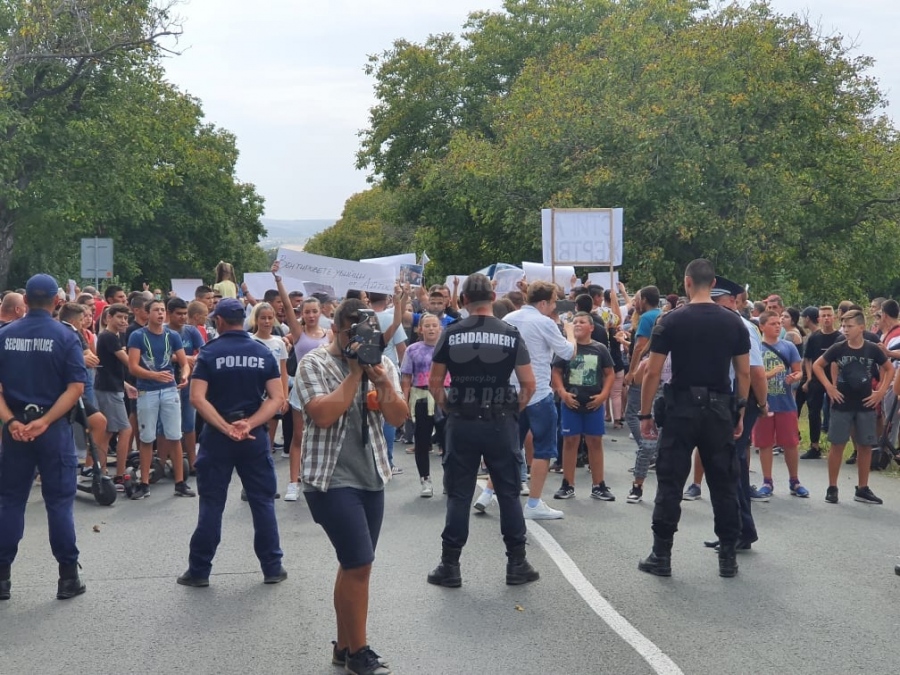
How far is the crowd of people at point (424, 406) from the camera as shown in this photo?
5.48m

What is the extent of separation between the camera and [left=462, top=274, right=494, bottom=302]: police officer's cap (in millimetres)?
7324

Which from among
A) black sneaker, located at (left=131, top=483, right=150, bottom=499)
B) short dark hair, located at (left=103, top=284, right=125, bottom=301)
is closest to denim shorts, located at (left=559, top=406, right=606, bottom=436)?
black sneaker, located at (left=131, top=483, right=150, bottom=499)

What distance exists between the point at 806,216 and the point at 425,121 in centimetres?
1925

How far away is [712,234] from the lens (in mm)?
31859

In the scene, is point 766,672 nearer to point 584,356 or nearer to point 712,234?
point 584,356

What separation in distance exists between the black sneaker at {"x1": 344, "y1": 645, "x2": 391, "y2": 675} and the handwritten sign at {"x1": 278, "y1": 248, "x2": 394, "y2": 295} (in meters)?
5.37

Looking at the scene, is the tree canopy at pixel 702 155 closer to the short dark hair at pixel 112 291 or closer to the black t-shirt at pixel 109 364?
the short dark hair at pixel 112 291

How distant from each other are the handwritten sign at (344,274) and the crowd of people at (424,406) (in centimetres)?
32

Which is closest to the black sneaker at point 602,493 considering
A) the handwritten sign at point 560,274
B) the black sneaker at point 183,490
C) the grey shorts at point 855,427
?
the grey shorts at point 855,427

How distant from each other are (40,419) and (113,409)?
4.32m

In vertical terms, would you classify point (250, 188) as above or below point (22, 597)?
above

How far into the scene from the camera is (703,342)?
7.43 metres

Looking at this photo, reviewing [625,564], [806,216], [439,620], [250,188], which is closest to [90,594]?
[439,620]

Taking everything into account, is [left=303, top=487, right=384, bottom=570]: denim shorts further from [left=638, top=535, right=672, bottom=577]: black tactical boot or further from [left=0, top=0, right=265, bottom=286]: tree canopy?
[left=0, top=0, right=265, bottom=286]: tree canopy
